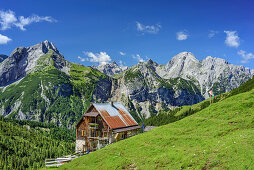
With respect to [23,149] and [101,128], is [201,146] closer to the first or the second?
[101,128]

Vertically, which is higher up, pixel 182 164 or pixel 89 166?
pixel 182 164

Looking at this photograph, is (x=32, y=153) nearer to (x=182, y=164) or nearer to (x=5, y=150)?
(x=5, y=150)

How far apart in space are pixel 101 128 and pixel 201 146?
3583cm

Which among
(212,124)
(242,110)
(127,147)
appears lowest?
(127,147)

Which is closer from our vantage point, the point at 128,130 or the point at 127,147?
the point at 127,147

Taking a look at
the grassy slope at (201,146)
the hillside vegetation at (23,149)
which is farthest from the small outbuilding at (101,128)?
the hillside vegetation at (23,149)

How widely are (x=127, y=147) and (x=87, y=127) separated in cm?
2894

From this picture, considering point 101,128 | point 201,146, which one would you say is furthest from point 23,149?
point 201,146

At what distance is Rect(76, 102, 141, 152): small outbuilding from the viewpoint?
52594mm

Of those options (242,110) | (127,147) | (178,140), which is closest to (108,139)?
(127,147)

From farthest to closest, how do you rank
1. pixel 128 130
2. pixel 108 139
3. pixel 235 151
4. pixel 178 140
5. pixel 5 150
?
1. pixel 5 150
2. pixel 128 130
3. pixel 108 139
4. pixel 178 140
5. pixel 235 151

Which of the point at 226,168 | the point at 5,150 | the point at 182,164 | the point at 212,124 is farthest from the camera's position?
the point at 5,150

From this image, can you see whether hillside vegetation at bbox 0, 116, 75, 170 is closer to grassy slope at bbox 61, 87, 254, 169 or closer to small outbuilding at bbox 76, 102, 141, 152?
small outbuilding at bbox 76, 102, 141, 152

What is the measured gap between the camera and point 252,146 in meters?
17.4
